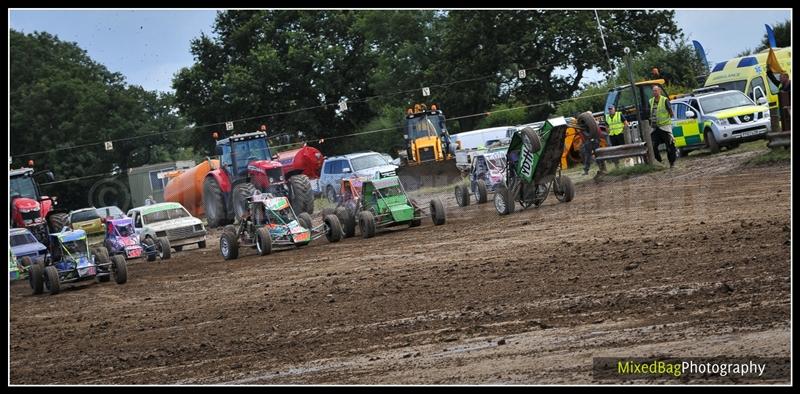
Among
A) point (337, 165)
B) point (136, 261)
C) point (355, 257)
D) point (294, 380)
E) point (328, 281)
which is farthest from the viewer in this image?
point (337, 165)

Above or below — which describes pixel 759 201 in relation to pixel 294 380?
above

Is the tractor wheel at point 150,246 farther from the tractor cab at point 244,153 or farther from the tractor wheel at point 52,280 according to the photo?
the tractor wheel at point 52,280

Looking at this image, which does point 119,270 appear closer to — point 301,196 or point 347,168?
point 301,196

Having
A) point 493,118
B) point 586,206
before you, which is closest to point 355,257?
point 586,206

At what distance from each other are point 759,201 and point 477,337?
8.01 meters

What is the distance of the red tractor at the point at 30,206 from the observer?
26719 millimetres

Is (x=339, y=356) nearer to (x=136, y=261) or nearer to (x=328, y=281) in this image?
(x=328, y=281)

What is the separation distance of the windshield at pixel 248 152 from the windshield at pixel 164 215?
6.48ft

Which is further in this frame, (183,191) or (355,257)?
(183,191)

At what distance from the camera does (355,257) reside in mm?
17188

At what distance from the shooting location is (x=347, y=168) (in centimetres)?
3491

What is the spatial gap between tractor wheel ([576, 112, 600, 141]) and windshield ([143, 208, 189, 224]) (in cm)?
1242

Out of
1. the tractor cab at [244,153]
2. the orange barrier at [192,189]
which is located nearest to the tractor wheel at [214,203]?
the tractor cab at [244,153]

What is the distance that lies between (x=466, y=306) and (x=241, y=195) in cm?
1722
